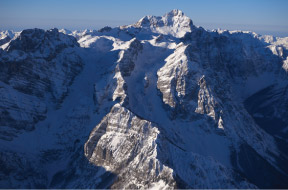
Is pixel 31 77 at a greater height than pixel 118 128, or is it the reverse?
pixel 31 77

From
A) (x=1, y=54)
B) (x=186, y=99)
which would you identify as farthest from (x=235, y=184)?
(x=1, y=54)

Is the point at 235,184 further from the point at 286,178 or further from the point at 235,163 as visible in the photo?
the point at 286,178

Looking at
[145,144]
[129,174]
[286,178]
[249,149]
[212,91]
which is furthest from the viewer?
[212,91]

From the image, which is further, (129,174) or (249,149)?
(249,149)

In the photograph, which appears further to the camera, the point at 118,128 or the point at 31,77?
the point at 31,77

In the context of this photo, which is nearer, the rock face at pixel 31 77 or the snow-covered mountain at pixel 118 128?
the snow-covered mountain at pixel 118 128

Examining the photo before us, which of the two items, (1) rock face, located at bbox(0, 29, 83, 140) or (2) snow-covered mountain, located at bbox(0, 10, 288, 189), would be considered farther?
(1) rock face, located at bbox(0, 29, 83, 140)

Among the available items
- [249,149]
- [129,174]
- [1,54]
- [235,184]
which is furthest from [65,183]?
[249,149]

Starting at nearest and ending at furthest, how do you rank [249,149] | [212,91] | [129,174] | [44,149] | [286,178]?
[129,174], [44,149], [286,178], [249,149], [212,91]

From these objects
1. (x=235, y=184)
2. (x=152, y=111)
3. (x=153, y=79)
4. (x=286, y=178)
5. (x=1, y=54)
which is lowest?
(x=286, y=178)

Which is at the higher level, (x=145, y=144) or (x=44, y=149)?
(x=145, y=144)
